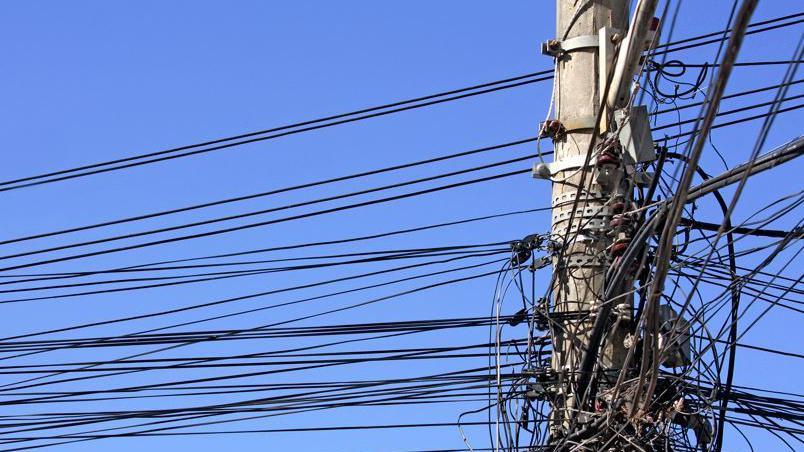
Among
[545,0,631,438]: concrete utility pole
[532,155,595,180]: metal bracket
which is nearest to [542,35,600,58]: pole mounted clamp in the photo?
[545,0,631,438]: concrete utility pole

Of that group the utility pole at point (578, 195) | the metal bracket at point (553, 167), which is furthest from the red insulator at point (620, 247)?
the metal bracket at point (553, 167)

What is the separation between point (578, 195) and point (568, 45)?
1104 mm

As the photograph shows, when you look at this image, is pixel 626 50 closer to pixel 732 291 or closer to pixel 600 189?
pixel 600 189

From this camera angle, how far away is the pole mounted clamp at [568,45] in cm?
796

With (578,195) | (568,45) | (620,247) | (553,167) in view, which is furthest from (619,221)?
(568,45)

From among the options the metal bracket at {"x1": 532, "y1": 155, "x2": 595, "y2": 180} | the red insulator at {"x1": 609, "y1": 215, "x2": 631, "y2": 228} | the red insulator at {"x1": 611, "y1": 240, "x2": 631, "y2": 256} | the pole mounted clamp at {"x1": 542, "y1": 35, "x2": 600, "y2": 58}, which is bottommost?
→ the red insulator at {"x1": 611, "y1": 240, "x2": 631, "y2": 256}

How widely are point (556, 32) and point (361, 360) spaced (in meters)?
2.59

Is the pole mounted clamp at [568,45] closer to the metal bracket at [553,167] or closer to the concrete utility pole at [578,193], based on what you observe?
the concrete utility pole at [578,193]

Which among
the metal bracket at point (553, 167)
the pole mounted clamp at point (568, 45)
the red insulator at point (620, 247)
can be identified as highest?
the pole mounted clamp at point (568, 45)

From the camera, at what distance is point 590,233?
7602 mm

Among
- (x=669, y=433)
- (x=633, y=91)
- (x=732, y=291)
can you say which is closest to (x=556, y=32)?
(x=633, y=91)

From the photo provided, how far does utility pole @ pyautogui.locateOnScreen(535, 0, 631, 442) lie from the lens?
7418mm

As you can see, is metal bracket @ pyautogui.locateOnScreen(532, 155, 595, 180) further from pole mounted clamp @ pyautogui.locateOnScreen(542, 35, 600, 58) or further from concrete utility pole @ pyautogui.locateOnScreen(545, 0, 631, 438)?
pole mounted clamp @ pyautogui.locateOnScreen(542, 35, 600, 58)

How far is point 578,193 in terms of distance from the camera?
7.38 meters
